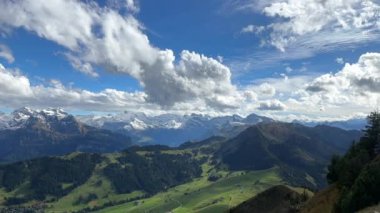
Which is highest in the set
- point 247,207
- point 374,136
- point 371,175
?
point 374,136

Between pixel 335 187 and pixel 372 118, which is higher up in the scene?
pixel 372 118

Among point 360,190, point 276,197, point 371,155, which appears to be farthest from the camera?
point 276,197

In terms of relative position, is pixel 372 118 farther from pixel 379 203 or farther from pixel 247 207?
pixel 379 203

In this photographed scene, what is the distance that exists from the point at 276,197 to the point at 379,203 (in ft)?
245

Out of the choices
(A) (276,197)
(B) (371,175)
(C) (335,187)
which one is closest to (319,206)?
(C) (335,187)

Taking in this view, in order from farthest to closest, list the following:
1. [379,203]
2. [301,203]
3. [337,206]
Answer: [301,203], [337,206], [379,203]

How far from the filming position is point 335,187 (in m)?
122

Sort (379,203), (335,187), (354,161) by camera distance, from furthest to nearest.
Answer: (335,187) → (354,161) → (379,203)

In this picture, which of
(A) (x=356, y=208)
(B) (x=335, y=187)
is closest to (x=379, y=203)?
(A) (x=356, y=208)

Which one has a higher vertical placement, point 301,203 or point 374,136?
point 374,136

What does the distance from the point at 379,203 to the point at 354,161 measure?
3447 cm

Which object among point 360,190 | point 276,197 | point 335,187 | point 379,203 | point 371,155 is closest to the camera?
point 379,203

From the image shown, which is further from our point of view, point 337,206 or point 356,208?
point 337,206

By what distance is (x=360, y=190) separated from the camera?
85688 millimetres
